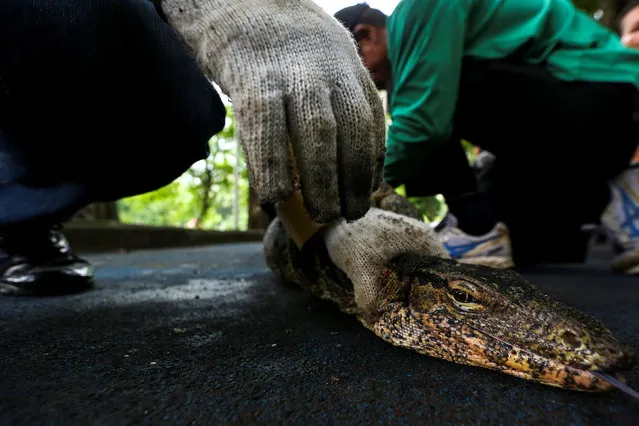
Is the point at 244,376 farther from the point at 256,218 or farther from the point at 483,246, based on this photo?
the point at 256,218

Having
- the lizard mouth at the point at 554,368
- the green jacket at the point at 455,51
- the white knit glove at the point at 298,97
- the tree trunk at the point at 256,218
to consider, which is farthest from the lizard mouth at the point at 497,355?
the tree trunk at the point at 256,218

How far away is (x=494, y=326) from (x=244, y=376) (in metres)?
0.65

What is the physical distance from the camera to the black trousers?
266cm

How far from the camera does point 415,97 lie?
7.89 feet

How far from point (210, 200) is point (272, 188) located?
14726 millimetres

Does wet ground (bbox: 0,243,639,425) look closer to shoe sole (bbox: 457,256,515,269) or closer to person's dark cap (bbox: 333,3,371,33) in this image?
shoe sole (bbox: 457,256,515,269)

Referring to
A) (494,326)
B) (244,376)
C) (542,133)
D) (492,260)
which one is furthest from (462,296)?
(542,133)

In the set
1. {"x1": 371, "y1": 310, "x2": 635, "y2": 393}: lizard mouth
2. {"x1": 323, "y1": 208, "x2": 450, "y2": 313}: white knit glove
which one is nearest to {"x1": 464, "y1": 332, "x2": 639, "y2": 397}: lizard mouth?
{"x1": 371, "y1": 310, "x2": 635, "y2": 393}: lizard mouth

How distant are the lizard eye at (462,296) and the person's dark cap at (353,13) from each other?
7.28 ft

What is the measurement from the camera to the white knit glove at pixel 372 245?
4.28ft

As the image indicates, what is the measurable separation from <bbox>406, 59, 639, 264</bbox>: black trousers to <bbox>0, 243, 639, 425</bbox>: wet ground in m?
1.49

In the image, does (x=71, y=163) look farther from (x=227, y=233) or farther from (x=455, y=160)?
(x=227, y=233)

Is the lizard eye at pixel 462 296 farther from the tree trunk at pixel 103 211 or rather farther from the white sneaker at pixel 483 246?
the tree trunk at pixel 103 211

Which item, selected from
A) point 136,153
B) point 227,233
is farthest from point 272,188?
point 227,233
